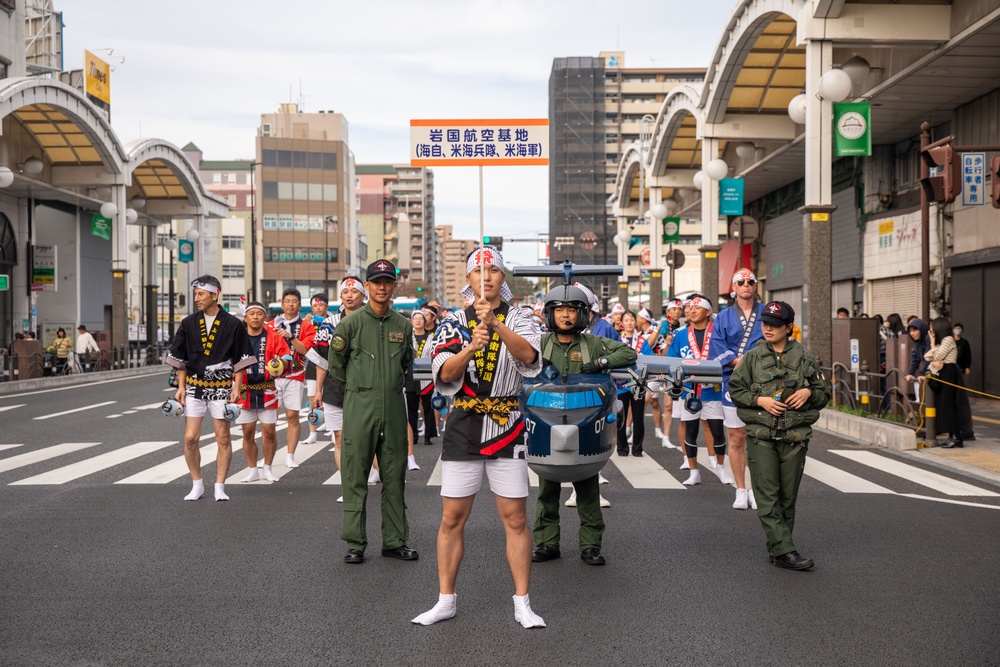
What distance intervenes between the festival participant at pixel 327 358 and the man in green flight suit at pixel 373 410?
1131 millimetres

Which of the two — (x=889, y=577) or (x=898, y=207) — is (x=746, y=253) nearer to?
(x=898, y=207)

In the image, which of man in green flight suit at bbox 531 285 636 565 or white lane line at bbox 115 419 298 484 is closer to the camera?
man in green flight suit at bbox 531 285 636 565

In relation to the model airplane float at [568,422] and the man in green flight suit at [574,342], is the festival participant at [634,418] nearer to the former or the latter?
the man in green flight suit at [574,342]

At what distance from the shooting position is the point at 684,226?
85.4 metres

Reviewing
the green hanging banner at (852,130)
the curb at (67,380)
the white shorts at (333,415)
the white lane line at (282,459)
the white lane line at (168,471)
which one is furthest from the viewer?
the curb at (67,380)

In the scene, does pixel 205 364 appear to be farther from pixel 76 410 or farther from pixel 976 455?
pixel 76 410

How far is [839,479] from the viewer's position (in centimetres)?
1044

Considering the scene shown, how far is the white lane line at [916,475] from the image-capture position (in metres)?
9.62

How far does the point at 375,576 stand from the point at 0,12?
3493 centimetres

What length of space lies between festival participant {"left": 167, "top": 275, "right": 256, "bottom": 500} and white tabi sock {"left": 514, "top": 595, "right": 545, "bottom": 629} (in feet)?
15.2

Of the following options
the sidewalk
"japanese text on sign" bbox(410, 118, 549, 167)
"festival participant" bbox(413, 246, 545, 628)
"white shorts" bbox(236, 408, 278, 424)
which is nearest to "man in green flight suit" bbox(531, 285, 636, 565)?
"festival participant" bbox(413, 246, 545, 628)

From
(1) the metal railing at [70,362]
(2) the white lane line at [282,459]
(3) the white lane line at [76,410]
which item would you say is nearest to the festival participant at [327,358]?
(2) the white lane line at [282,459]

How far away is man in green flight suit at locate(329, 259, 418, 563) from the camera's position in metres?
6.64

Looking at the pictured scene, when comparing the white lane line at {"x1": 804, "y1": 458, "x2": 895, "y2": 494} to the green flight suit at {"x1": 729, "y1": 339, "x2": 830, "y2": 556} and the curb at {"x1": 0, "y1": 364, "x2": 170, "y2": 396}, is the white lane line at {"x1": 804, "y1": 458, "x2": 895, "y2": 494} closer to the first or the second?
the green flight suit at {"x1": 729, "y1": 339, "x2": 830, "y2": 556}
